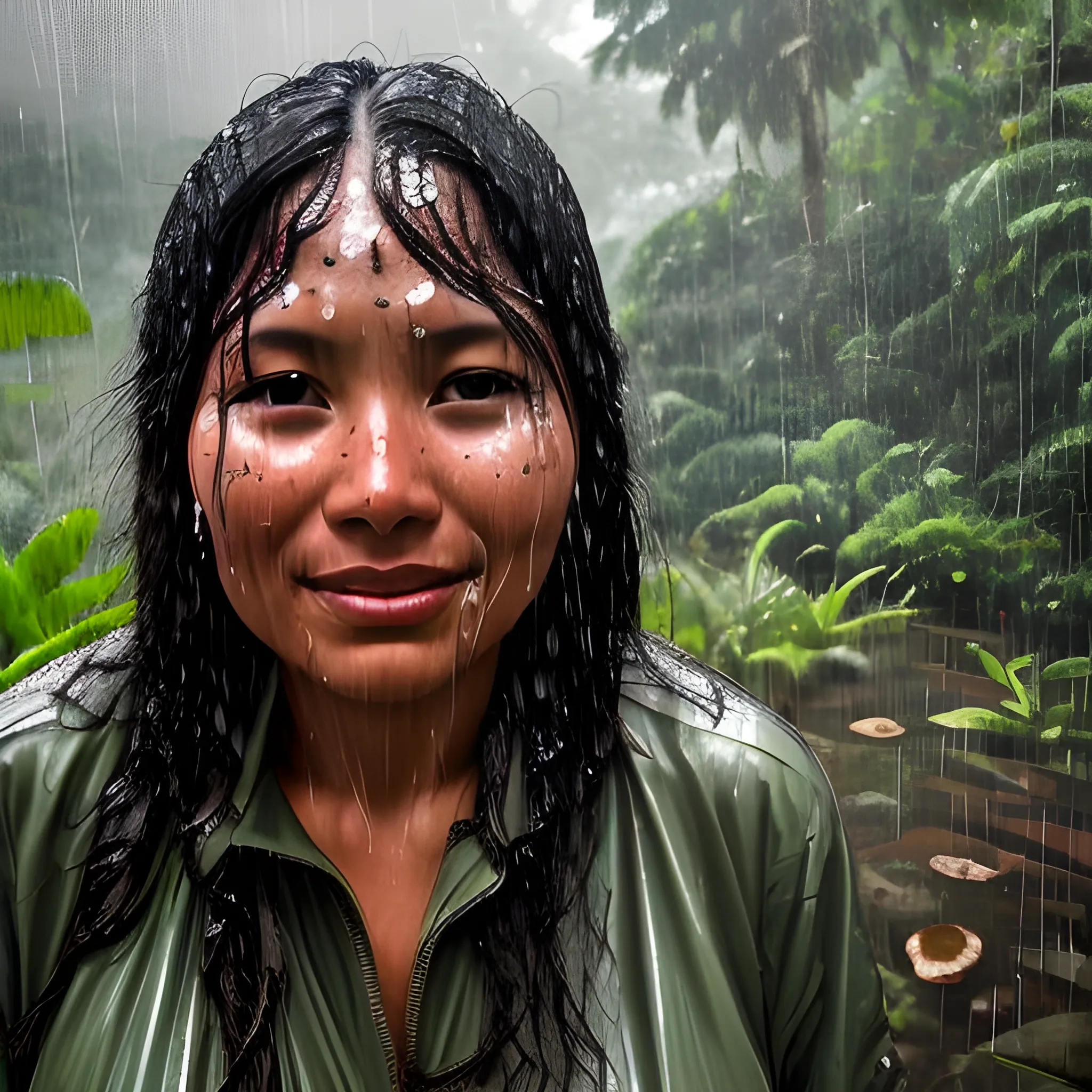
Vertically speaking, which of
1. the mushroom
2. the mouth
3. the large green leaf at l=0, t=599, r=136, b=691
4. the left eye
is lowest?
the mushroom

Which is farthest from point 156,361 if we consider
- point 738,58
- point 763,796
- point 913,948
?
point 913,948

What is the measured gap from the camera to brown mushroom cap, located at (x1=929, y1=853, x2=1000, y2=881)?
142 centimetres

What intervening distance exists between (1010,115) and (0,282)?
4.78ft

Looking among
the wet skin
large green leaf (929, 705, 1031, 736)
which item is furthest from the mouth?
large green leaf (929, 705, 1031, 736)

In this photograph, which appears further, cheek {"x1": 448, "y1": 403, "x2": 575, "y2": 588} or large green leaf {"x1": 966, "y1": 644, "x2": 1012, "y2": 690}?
large green leaf {"x1": 966, "y1": 644, "x2": 1012, "y2": 690}

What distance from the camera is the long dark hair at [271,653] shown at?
789 mm

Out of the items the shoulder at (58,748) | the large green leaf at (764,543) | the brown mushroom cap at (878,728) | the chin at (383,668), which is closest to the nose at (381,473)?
the chin at (383,668)

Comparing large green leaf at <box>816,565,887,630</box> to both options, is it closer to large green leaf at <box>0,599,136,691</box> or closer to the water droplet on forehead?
the water droplet on forehead

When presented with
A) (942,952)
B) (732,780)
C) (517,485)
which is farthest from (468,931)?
(942,952)

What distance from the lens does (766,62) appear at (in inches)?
50.6

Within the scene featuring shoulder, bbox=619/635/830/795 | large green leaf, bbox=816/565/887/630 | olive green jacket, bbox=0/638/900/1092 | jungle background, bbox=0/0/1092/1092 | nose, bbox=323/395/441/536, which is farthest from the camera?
large green leaf, bbox=816/565/887/630

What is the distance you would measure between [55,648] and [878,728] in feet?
3.92

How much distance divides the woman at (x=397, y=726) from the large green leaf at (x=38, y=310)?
0.30 metres

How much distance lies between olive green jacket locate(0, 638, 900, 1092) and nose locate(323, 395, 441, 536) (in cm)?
29
